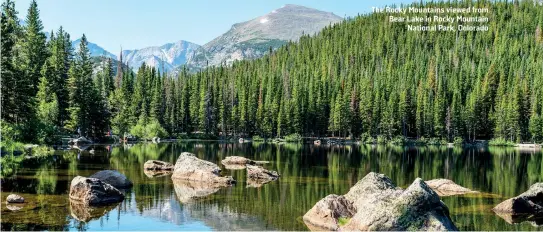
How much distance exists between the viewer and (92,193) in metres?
30.1

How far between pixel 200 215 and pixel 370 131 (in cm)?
11576

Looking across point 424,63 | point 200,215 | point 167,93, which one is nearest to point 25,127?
point 200,215

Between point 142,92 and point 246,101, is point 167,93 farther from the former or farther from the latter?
point 246,101

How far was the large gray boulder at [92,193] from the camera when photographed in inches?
1174

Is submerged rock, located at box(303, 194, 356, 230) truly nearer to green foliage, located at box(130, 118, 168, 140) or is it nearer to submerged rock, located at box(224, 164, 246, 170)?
submerged rock, located at box(224, 164, 246, 170)

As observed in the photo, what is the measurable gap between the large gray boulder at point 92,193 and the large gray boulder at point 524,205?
24786 mm

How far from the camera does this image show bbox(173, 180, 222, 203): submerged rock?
34.2m

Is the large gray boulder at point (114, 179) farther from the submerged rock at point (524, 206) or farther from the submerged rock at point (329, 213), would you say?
the submerged rock at point (524, 206)

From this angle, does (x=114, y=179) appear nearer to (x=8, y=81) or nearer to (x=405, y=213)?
(x=405, y=213)

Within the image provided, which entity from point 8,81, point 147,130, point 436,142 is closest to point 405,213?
point 8,81

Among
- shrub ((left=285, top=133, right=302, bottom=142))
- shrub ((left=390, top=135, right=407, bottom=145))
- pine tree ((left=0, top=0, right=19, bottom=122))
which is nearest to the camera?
pine tree ((left=0, top=0, right=19, bottom=122))

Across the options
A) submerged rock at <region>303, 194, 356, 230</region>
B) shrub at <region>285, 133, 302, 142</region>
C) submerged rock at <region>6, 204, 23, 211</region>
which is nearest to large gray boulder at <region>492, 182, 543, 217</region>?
submerged rock at <region>303, 194, 356, 230</region>

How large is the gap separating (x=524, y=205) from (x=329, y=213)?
13.7 metres

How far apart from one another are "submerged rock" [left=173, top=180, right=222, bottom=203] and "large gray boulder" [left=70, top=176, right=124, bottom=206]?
4625 mm
